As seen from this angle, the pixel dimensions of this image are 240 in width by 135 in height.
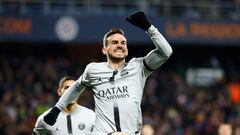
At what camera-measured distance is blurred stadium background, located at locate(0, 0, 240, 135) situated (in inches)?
773

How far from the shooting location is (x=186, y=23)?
72.3ft

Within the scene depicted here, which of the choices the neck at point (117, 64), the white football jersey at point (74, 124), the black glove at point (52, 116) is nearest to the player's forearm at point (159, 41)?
the neck at point (117, 64)

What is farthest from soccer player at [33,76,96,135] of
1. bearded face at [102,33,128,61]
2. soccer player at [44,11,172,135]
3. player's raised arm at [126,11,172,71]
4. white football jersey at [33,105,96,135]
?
player's raised arm at [126,11,172,71]

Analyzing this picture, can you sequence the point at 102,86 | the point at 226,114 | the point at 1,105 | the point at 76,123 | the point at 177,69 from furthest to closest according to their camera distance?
the point at 177,69
the point at 226,114
the point at 1,105
the point at 76,123
the point at 102,86

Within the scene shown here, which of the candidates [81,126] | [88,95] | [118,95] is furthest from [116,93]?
[88,95]

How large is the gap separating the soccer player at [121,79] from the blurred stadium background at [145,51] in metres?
10.8

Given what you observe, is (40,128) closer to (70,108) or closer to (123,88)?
(70,108)

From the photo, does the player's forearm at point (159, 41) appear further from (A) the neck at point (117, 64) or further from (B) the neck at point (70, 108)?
(B) the neck at point (70, 108)

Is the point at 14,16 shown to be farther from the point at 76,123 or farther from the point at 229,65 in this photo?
the point at 76,123

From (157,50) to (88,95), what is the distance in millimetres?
12880

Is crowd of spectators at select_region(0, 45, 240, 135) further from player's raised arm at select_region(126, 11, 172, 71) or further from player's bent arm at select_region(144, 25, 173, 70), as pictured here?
player's raised arm at select_region(126, 11, 172, 71)

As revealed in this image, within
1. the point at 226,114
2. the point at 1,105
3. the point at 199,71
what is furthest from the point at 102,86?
the point at 199,71

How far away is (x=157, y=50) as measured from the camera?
752 centimetres

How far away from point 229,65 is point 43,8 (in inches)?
226
